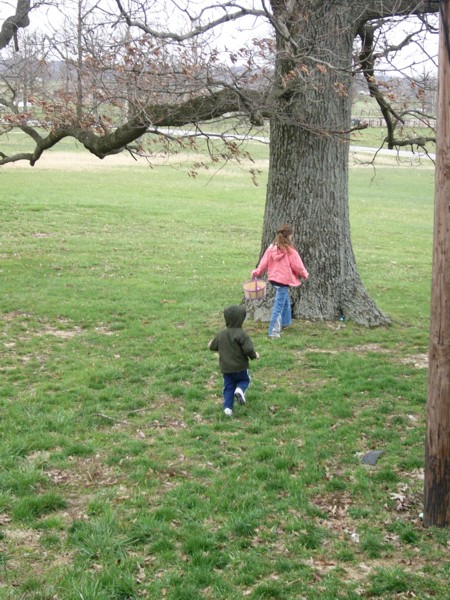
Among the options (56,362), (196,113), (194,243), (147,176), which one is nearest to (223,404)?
(56,362)

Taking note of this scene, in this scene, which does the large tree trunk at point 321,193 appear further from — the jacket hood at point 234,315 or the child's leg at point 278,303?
the jacket hood at point 234,315

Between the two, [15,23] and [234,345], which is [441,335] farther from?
[15,23]

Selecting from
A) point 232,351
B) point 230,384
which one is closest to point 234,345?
point 232,351

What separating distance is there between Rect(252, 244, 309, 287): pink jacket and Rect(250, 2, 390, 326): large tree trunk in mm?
743

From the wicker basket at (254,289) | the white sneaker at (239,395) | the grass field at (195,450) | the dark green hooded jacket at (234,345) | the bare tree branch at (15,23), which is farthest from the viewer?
the bare tree branch at (15,23)

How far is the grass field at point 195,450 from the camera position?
516 centimetres

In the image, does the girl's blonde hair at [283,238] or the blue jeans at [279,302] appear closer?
the girl's blonde hair at [283,238]

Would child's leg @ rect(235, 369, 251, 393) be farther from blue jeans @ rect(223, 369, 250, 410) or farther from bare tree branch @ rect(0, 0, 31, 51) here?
bare tree branch @ rect(0, 0, 31, 51)

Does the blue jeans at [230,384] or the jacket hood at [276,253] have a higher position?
the jacket hood at [276,253]

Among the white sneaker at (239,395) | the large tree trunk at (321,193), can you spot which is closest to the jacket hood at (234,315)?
the white sneaker at (239,395)

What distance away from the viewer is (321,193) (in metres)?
11.5

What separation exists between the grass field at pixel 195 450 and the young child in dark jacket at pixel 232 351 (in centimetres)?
30

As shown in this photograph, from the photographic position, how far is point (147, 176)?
39969mm

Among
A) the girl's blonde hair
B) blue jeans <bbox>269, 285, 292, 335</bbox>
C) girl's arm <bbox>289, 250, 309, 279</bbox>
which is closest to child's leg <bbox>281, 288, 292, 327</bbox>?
blue jeans <bbox>269, 285, 292, 335</bbox>
